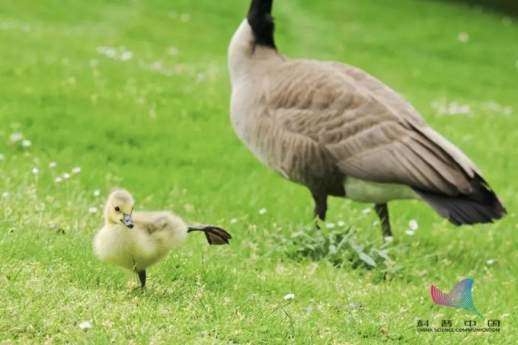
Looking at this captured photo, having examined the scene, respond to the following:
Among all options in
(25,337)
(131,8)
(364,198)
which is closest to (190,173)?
(364,198)

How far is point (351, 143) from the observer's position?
Answer: 31.4 feet

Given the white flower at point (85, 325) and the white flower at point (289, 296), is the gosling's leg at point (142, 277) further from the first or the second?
the white flower at point (289, 296)

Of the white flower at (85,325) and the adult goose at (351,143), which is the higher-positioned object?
the white flower at (85,325)

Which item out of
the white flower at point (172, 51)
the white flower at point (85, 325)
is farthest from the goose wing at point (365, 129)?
the white flower at point (172, 51)

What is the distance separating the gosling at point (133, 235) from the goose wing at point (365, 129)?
3.18 meters

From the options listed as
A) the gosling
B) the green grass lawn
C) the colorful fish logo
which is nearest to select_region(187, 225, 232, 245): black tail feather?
the gosling

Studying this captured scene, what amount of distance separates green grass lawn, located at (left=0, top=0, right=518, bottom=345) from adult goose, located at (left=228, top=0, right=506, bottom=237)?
0.71 metres

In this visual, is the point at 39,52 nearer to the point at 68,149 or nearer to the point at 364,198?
the point at 68,149

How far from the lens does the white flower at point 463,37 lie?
1447 inches

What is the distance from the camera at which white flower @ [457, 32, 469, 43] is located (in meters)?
36.8

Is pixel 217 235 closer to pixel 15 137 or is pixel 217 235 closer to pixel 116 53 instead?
pixel 15 137

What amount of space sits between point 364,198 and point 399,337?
3.15 m

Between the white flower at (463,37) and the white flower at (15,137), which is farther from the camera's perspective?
the white flower at (463,37)

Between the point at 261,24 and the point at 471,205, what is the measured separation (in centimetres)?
367
